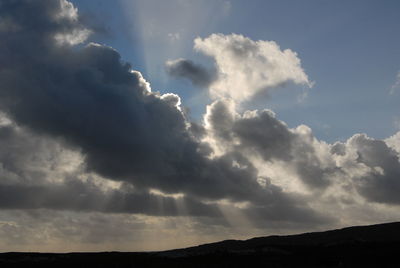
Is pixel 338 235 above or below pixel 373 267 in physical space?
above

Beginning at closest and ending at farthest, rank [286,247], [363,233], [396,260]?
[396,260]
[286,247]
[363,233]

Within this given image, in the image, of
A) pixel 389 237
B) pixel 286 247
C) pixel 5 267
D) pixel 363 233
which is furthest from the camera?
pixel 363 233

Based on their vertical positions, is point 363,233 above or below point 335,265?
above

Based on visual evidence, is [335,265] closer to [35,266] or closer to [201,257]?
[201,257]

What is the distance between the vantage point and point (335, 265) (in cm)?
6384

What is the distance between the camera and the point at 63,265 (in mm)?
76500

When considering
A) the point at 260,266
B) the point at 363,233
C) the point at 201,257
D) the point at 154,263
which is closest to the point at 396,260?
the point at 260,266

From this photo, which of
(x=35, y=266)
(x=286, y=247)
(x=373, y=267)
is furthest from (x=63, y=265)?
(x=373, y=267)

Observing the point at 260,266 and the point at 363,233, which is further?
the point at 363,233

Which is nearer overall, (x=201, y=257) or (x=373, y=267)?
(x=373, y=267)

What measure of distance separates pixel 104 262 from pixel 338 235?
6403cm

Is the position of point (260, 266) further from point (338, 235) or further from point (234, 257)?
point (338, 235)

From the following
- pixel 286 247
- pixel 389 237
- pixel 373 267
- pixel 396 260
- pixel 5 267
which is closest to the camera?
pixel 373 267

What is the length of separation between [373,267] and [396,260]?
7.96 meters
